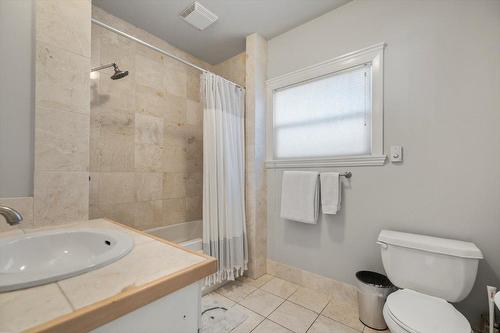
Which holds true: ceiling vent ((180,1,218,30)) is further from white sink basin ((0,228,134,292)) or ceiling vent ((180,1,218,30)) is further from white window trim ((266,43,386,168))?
white sink basin ((0,228,134,292))

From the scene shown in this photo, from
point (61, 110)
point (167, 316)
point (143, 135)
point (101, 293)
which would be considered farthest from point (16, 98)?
point (167, 316)

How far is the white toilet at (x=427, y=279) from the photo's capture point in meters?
1.02

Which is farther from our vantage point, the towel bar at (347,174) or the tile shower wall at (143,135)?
the tile shower wall at (143,135)

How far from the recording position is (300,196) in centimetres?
192

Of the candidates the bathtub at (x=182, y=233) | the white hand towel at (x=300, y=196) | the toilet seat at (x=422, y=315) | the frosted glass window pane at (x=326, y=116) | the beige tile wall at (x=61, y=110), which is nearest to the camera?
the toilet seat at (x=422, y=315)

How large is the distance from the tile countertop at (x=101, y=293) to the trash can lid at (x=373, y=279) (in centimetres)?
140

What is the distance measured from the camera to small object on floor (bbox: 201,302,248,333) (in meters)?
1.46

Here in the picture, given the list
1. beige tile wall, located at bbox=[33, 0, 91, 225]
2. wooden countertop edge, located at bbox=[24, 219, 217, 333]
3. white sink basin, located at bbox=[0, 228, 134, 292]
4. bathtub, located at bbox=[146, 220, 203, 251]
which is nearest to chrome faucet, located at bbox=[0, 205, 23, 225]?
white sink basin, located at bbox=[0, 228, 134, 292]

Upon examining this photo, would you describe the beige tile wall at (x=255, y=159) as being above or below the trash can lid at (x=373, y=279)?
above

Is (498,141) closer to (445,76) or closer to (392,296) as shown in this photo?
(445,76)

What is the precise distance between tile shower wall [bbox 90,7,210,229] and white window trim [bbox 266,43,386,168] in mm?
992

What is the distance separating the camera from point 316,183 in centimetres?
186

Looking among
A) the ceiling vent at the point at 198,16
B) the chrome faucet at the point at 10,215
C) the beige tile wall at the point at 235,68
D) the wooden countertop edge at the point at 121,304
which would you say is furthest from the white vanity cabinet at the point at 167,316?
the beige tile wall at the point at 235,68

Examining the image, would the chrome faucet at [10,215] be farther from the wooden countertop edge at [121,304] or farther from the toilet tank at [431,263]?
the toilet tank at [431,263]
